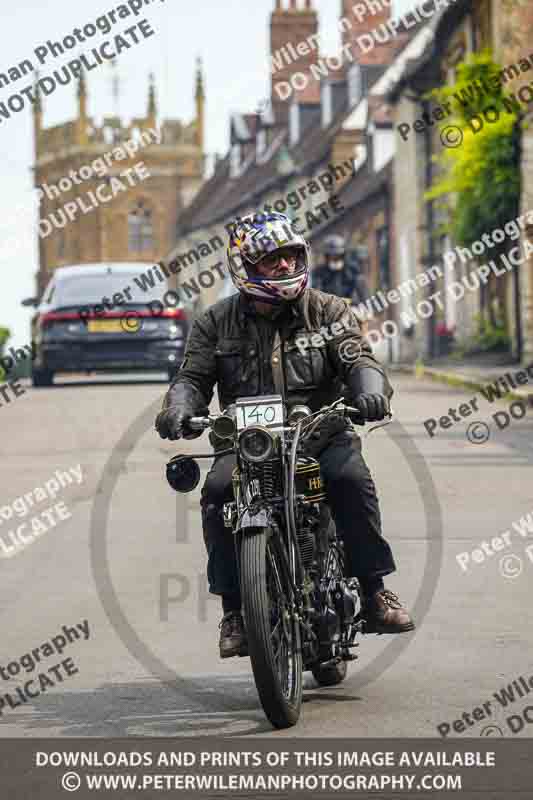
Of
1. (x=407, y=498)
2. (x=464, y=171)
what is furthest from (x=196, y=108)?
(x=407, y=498)

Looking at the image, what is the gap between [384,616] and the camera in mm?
6520

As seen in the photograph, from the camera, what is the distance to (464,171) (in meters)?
32.8

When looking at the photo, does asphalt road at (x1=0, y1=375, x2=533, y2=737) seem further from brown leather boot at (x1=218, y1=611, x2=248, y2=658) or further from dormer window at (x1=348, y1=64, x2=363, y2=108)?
dormer window at (x1=348, y1=64, x2=363, y2=108)

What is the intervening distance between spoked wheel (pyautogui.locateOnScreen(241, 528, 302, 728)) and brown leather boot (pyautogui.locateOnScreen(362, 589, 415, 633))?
0.54 meters

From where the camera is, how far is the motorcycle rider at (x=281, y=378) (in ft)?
20.6

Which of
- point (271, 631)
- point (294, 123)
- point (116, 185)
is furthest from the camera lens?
point (116, 185)

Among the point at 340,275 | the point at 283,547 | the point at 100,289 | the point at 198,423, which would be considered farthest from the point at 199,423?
the point at 100,289

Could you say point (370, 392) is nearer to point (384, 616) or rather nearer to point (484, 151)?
point (384, 616)

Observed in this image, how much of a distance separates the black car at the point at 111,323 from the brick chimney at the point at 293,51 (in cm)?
5016

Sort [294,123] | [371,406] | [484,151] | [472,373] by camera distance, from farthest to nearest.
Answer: [294,123] → [484,151] → [472,373] → [371,406]

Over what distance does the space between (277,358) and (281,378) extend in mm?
73

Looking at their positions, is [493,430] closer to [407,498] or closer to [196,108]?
A: [407,498]

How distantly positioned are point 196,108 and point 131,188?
11.8 m

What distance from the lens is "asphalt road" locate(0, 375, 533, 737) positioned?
20.3ft
